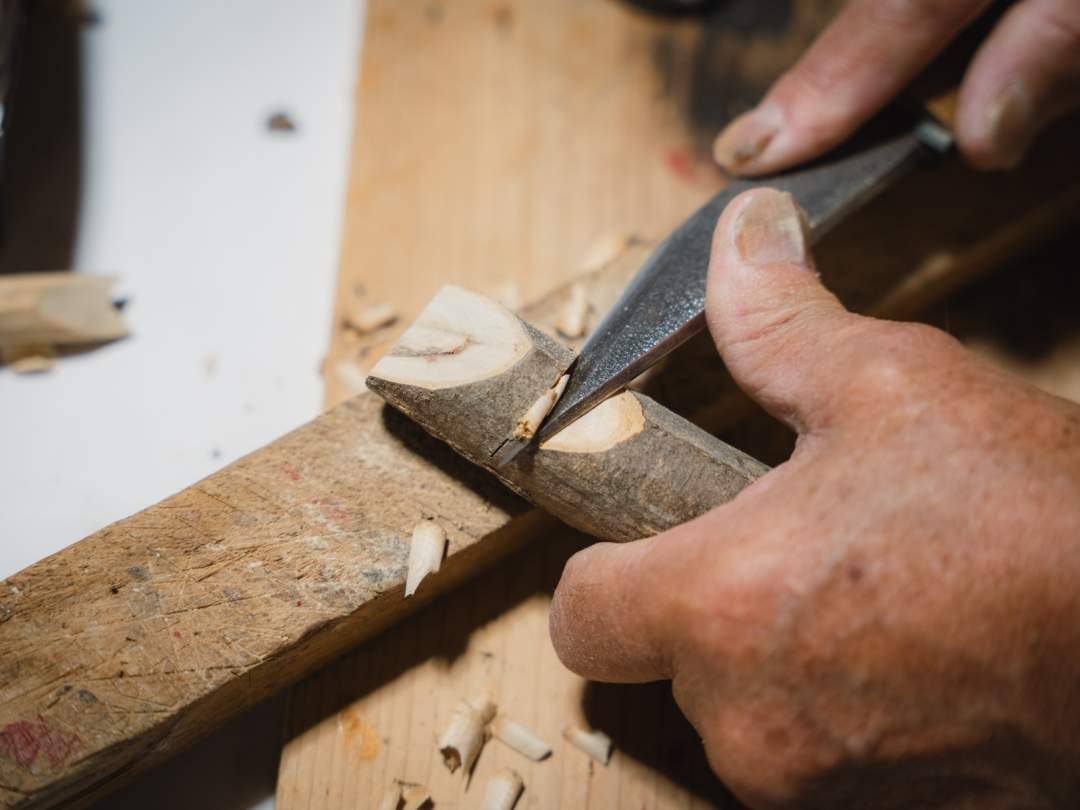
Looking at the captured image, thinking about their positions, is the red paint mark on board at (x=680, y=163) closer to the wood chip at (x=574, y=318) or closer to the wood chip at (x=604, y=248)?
the wood chip at (x=604, y=248)

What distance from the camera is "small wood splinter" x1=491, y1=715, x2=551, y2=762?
169cm

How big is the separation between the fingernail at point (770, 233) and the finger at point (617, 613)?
0.55 meters

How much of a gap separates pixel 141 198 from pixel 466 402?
5.16 feet

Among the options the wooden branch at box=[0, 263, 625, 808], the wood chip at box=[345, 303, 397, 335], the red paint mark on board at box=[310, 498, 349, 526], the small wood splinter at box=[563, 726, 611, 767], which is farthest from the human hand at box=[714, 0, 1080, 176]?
the small wood splinter at box=[563, 726, 611, 767]

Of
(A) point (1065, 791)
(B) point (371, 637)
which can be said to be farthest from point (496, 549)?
(A) point (1065, 791)

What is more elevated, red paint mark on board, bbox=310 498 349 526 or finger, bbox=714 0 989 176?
finger, bbox=714 0 989 176

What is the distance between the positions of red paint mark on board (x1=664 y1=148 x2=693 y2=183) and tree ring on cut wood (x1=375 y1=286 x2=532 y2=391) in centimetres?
119

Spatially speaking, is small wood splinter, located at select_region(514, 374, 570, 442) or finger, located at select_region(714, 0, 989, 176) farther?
finger, located at select_region(714, 0, 989, 176)

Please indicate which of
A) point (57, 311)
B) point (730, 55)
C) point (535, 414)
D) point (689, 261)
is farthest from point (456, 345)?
point (730, 55)

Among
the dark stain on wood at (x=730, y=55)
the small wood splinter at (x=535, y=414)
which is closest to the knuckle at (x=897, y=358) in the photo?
the small wood splinter at (x=535, y=414)

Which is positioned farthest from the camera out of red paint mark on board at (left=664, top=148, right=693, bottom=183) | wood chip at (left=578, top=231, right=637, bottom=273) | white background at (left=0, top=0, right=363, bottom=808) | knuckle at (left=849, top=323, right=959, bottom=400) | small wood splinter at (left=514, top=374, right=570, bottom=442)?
red paint mark on board at (left=664, top=148, right=693, bottom=183)

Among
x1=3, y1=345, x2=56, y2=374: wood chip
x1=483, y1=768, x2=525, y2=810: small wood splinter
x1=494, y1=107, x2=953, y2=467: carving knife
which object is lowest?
x1=483, y1=768, x2=525, y2=810: small wood splinter

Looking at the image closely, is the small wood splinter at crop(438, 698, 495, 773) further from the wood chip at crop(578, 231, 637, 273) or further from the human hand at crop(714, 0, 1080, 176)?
the human hand at crop(714, 0, 1080, 176)

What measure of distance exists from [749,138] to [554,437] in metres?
0.98
